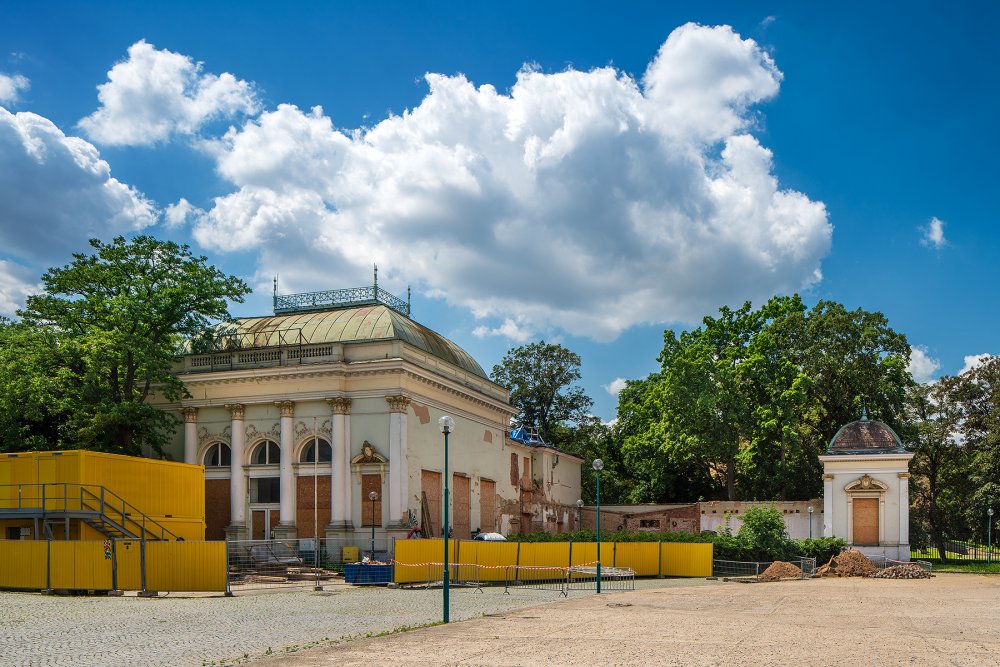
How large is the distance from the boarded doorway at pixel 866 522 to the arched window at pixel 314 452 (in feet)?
87.5

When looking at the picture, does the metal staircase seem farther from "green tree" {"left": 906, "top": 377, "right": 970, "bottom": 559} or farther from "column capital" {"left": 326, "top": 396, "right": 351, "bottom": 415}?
"green tree" {"left": 906, "top": 377, "right": 970, "bottom": 559}

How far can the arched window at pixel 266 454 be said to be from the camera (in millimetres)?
42500

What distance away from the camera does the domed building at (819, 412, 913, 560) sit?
47875 millimetres

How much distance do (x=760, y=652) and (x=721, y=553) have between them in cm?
2721

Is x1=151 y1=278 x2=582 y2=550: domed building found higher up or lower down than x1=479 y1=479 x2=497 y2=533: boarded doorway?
higher up

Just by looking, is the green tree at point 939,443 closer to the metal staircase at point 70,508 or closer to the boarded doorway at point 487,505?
the boarded doorway at point 487,505

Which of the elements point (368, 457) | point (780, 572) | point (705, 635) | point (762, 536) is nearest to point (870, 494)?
point (762, 536)

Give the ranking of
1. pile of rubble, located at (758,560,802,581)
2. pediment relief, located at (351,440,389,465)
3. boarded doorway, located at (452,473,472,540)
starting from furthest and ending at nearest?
boarded doorway, located at (452,473,472,540) < pediment relief, located at (351,440,389,465) < pile of rubble, located at (758,560,802,581)

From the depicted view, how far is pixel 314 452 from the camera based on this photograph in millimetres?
41625

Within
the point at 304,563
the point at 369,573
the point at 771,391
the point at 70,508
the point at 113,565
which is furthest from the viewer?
the point at 771,391

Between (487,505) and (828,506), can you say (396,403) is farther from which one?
(828,506)

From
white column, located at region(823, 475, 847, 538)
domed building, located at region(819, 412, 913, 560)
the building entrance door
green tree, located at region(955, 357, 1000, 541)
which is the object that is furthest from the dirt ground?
green tree, located at region(955, 357, 1000, 541)

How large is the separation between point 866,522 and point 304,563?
28.2 m

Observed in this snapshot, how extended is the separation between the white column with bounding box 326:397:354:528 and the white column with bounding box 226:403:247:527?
15.0ft
